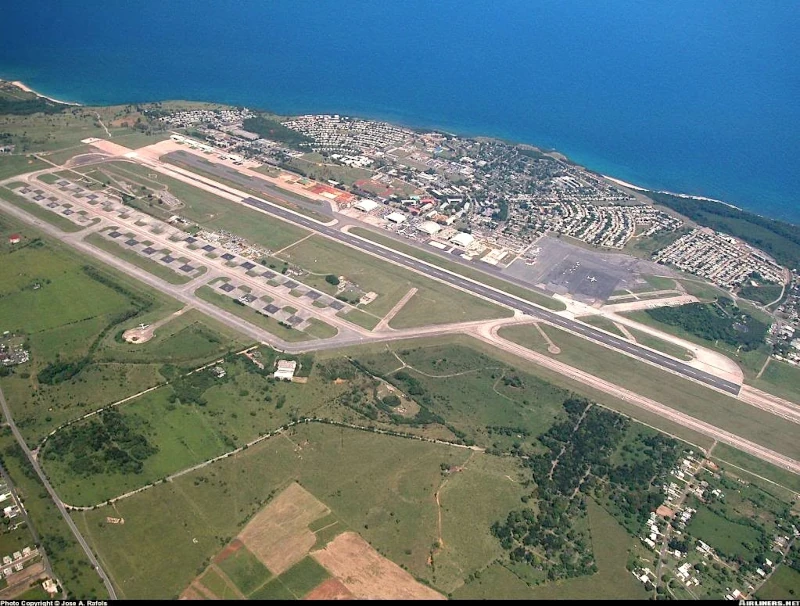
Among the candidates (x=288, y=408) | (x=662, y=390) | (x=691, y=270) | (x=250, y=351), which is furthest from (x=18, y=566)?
(x=691, y=270)

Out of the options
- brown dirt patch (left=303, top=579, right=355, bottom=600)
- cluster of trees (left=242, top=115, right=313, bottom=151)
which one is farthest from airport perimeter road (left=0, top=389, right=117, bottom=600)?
cluster of trees (left=242, top=115, right=313, bottom=151)

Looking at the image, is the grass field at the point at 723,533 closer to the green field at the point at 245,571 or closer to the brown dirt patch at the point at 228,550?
the green field at the point at 245,571

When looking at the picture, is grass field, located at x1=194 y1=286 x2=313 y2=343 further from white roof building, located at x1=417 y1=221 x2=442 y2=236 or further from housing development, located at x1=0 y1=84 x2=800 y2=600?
white roof building, located at x1=417 y1=221 x2=442 y2=236

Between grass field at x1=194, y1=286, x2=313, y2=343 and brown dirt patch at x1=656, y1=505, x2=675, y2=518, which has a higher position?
brown dirt patch at x1=656, y1=505, x2=675, y2=518

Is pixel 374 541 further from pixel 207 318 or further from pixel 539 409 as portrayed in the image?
pixel 207 318


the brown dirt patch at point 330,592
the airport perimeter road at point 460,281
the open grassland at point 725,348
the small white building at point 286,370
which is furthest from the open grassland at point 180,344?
the open grassland at point 725,348

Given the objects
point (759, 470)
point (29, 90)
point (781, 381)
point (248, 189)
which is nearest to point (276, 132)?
point (248, 189)
